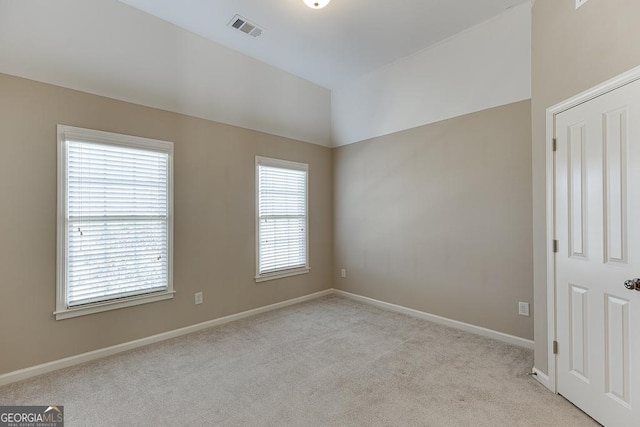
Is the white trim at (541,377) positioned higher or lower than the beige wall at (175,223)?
lower

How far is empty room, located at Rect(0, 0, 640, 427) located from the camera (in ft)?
6.58

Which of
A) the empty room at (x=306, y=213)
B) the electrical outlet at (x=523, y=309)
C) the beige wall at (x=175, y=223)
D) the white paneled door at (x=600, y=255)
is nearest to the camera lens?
the white paneled door at (x=600, y=255)

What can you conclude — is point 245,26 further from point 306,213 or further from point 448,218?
point 448,218

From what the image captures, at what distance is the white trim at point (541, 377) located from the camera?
2.31 metres

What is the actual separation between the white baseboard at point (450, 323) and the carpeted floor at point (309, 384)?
0.32 feet

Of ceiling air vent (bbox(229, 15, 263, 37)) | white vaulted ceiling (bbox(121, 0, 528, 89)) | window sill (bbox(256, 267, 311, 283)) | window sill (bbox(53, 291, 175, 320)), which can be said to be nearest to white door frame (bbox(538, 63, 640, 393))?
white vaulted ceiling (bbox(121, 0, 528, 89))

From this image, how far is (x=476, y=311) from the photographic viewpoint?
11.2 ft

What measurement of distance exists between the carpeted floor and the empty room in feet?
0.07

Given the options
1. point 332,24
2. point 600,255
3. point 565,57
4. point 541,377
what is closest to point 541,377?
point 541,377

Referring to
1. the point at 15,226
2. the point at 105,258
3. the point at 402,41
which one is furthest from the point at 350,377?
the point at 402,41

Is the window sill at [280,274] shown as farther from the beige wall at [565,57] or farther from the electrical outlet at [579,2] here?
the electrical outlet at [579,2]

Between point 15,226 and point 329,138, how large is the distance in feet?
13.2

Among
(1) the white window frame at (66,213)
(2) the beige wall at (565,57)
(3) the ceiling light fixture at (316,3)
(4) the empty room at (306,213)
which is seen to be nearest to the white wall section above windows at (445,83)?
(4) the empty room at (306,213)

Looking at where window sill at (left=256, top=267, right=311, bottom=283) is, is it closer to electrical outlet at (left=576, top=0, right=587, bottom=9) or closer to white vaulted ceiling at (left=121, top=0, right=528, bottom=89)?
white vaulted ceiling at (left=121, top=0, right=528, bottom=89)
